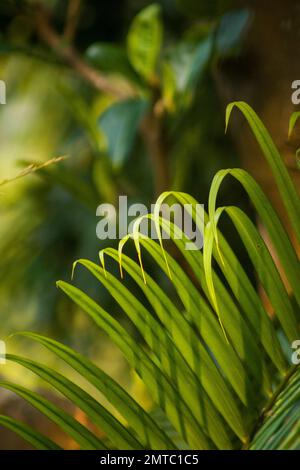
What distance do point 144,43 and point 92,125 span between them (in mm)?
212

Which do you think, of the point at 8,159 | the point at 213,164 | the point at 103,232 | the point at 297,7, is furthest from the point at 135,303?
the point at 8,159

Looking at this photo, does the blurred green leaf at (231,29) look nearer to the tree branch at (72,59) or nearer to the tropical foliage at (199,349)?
the tree branch at (72,59)

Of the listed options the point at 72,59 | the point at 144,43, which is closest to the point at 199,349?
the point at 144,43

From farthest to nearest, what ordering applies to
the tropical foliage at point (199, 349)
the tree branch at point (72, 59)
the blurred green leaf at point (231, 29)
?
1. the tree branch at point (72, 59)
2. the blurred green leaf at point (231, 29)
3. the tropical foliage at point (199, 349)

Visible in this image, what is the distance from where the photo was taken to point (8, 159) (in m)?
2.30

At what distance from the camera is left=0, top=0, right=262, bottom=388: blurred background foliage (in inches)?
49.0

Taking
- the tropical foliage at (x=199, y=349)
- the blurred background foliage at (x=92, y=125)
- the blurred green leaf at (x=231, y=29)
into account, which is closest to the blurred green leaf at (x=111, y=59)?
the blurred background foliage at (x=92, y=125)

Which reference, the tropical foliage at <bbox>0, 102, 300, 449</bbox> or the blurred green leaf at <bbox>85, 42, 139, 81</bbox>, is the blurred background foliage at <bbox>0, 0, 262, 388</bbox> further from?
the tropical foliage at <bbox>0, 102, 300, 449</bbox>

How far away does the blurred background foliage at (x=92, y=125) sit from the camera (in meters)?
1.25

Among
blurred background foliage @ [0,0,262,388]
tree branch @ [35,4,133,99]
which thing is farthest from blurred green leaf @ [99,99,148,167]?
tree branch @ [35,4,133,99]

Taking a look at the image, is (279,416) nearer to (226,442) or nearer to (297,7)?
(226,442)

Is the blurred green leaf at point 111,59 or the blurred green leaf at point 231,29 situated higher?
the blurred green leaf at point 111,59

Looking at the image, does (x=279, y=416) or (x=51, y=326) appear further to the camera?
(x=51, y=326)

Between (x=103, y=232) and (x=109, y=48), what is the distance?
451 mm
